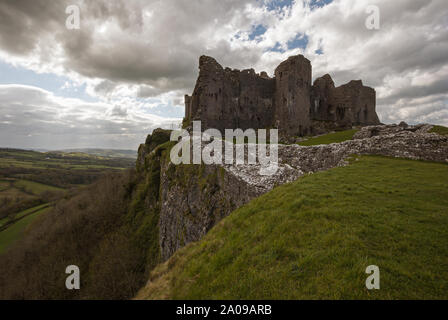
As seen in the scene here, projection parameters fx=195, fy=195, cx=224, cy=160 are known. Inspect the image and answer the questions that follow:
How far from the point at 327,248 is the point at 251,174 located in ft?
31.3

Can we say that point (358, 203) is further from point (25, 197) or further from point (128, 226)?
point (25, 197)

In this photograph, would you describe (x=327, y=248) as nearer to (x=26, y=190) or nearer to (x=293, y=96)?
(x=293, y=96)

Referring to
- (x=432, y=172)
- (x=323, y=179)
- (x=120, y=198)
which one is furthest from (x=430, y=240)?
(x=120, y=198)

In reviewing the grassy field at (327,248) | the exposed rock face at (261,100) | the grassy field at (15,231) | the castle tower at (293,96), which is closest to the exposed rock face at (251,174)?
the grassy field at (327,248)

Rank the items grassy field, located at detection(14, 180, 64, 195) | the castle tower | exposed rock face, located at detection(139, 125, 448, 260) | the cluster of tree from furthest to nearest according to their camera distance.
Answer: grassy field, located at detection(14, 180, 64, 195), the castle tower, the cluster of tree, exposed rock face, located at detection(139, 125, 448, 260)

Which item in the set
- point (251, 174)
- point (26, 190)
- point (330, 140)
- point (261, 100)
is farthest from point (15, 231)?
point (330, 140)

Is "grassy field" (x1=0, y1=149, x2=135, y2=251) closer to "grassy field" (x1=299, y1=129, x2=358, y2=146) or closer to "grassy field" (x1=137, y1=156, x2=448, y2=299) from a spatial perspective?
"grassy field" (x1=137, y1=156, x2=448, y2=299)

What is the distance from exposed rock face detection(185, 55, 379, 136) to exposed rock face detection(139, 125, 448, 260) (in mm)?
21079

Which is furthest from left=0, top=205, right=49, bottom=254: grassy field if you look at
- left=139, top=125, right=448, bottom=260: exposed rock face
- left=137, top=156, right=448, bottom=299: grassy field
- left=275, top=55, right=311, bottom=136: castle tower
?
left=275, top=55, right=311, bottom=136: castle tower

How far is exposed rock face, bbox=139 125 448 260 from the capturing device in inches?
535

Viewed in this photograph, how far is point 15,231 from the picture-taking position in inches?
2581

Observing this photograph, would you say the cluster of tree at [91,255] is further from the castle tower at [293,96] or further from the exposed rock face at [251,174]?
the castle tower at [293,96]

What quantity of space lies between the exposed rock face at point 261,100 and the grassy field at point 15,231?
66111mm

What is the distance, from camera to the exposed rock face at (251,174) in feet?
44.6
